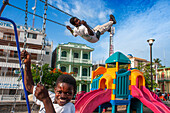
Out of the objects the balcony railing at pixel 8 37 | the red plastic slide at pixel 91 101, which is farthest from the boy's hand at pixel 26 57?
the balcony railing at pixel 8 37

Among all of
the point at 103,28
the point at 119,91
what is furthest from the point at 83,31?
the point at 119,91

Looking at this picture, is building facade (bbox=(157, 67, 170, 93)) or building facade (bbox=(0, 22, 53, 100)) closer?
building facade (bbox=(0, 22, 53, 100))

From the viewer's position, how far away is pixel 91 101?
6551 millimetres

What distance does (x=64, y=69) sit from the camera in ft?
77.4

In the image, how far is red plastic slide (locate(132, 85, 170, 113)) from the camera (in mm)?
6133

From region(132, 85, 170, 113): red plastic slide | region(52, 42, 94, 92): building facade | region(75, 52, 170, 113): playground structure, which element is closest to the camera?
region(132, 85, 170, 113): red plastic slide

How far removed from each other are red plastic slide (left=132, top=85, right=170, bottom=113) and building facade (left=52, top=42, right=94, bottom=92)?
1565cm

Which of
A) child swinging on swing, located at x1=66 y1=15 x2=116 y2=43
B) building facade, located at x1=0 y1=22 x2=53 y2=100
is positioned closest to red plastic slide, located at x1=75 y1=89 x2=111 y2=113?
child swinging on swing, located at x1=66 y1=15 x2=116 y2=43

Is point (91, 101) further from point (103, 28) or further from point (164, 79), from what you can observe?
point (164, 79)

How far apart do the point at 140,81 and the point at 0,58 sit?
1921 cm

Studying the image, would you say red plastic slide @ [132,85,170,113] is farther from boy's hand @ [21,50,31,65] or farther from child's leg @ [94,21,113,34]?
boy's hand @ [21,50,31,65]

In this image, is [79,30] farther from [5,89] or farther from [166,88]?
[166,88]

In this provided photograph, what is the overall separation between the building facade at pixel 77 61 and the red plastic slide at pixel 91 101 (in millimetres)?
15695

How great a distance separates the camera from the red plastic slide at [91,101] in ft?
20.8
